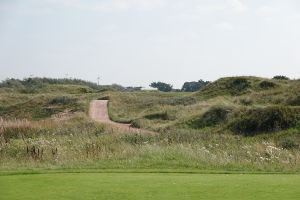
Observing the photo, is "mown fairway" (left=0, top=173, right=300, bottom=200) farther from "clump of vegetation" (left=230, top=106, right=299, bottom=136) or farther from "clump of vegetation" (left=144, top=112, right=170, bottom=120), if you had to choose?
"clump of vegetation" (left=144, top=112, right=170, bottom=120)

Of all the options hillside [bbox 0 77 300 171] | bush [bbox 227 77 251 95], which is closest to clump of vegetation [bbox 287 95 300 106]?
hillside [bbox 0 77 300 171]

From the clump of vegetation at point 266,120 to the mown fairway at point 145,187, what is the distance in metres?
14.9

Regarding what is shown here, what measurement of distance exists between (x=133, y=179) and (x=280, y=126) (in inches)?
633

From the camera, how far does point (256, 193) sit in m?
8.30

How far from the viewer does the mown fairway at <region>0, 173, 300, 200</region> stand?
814 centimetres

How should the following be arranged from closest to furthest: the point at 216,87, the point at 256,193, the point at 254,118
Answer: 1. the point at 256,193
2. the point at 254,118
3. the point at 216,87

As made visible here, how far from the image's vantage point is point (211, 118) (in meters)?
31.8

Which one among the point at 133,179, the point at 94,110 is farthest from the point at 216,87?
the point at 133,179

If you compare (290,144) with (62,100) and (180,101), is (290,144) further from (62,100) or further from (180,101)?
(62,100)

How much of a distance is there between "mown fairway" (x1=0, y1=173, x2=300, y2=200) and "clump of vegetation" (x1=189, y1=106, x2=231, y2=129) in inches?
815

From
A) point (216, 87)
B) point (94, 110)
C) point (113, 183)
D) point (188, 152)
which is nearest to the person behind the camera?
point (113, 183)

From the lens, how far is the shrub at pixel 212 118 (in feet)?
102

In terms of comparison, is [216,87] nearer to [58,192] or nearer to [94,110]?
[94,110]

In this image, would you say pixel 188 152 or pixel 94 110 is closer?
pixel 188 152
